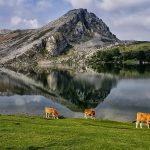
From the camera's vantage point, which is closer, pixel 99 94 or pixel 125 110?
pixel 125 110

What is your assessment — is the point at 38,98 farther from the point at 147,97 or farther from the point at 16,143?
the point at 16,143

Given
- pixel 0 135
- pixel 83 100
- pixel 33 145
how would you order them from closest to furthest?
pixel 33 145
pixel 0 135
pixel 83 100

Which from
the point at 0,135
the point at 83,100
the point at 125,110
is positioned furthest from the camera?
the point at 83,100

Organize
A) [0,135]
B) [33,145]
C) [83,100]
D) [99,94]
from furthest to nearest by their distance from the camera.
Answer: [99,94], [83,100], [0,135], [33,145]

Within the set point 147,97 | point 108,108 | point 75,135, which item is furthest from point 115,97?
point 75,135

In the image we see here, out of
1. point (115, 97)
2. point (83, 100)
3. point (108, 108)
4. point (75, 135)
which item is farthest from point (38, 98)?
point (75, 135)

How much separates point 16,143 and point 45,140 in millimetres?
2698

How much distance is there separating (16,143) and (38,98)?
92197 millimetres

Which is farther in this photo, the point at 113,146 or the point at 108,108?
the point at 108,108

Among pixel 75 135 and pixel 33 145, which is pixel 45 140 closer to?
pixel 33 145

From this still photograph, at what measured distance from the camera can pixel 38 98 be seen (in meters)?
123

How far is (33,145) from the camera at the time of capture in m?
30.4

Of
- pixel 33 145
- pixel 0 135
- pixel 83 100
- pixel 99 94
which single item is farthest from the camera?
pixel 99 94

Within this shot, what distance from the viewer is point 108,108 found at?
96625mm
